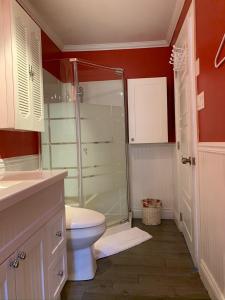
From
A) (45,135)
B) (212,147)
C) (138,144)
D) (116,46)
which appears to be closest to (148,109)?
(138,144)

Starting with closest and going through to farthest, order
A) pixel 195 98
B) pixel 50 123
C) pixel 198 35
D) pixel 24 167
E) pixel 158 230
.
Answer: pixel 198 35, pixel 195 98, pixel 24 167, pixel 50 123, pixel 158 230

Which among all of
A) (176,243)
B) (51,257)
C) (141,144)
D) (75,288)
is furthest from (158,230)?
(51,257)

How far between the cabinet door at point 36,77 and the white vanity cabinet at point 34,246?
0.73 m

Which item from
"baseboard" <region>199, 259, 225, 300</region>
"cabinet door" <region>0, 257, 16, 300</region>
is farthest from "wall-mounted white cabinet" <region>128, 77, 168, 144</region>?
"cabinet door" <region>0, 257, 16, 300</region>

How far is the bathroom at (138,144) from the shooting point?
1643 mm

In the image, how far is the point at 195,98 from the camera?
2.06 metres

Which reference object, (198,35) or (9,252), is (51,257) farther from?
(198,35)

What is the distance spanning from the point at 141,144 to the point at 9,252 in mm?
2676

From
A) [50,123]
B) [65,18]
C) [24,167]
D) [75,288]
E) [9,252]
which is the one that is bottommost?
[75,288]

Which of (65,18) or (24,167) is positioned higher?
(65,18)

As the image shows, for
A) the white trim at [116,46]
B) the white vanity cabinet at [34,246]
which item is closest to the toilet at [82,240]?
the white vanity cabinet at [34,246]

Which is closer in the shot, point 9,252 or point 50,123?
point 9,252

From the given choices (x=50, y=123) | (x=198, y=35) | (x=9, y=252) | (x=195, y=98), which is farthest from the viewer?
(x=50, y=123)

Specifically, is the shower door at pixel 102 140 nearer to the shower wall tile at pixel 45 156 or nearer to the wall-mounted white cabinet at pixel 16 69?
the shower wall tile at pixel 45 156
